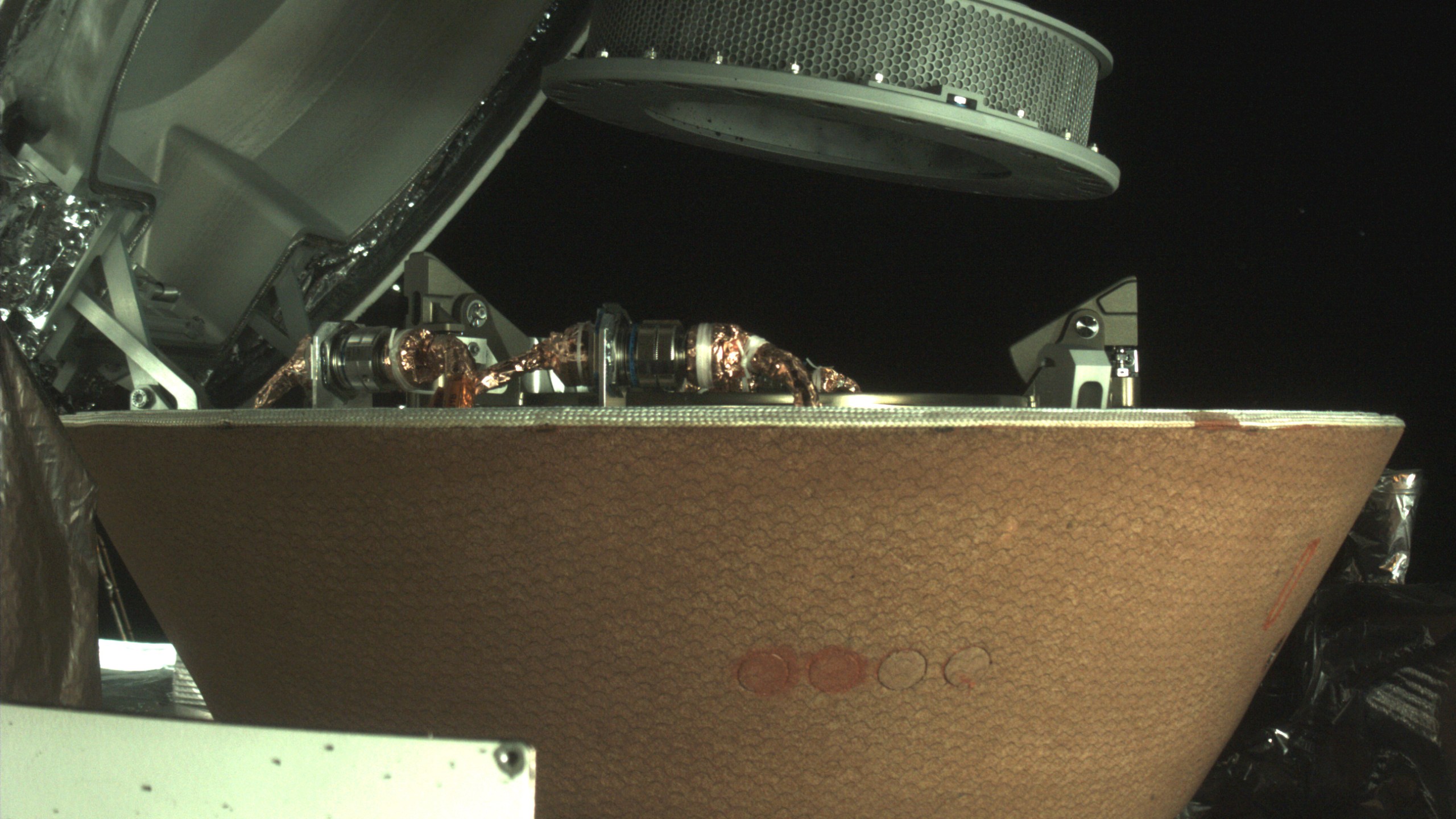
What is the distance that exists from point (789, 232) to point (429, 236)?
32cm

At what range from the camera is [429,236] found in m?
0.86

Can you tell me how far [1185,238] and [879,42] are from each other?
0.46m

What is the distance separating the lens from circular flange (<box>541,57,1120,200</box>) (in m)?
0.55

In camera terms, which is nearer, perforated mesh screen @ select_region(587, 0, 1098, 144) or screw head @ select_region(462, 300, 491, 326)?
perforated mesh screen @ select_region(587, 0, 1098, 144)

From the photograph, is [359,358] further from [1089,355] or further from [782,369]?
[1089,355]

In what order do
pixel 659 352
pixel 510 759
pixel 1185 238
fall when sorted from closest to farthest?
1. pixel 510 759
2. pixel 659 352
3. pixel 1185 238

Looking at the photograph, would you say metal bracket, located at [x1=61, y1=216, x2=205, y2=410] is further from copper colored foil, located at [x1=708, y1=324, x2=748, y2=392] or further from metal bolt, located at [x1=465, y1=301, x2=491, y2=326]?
copper colored foil, located at [x1=708, y1=324, x2=748, y2=392]

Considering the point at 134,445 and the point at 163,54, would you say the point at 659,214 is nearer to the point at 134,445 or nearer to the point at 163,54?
the point at 163,54

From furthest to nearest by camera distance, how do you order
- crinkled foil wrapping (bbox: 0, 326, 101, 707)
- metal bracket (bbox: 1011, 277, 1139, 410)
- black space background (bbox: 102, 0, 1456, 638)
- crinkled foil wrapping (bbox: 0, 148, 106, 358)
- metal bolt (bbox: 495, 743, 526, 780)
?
black space background (bbox: 102, 0, 1456, 638), metal bracket (bbox: 1011, 277, 1139, 410), crinkled foil wrapping (bbox: 0, 148, 106, 358), crinkled foil wrapping (bbox: 0, 326, 101, 707), metal bolt (bbox: 495, 743, 526, 780)

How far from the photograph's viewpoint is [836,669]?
41 cm

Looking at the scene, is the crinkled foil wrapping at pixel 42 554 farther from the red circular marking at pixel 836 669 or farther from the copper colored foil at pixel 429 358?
the red circular marking at pixel 836 669

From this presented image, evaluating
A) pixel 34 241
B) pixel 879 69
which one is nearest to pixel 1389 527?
pixel 879 69

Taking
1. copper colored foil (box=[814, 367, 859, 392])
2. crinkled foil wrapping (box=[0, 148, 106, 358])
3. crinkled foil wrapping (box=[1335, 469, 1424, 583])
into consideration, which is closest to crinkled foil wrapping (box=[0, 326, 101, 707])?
crinkled foil wrapping (box=[0, 148, 106, 358])

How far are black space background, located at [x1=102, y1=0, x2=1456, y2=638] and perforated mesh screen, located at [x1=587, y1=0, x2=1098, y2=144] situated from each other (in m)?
0.34
